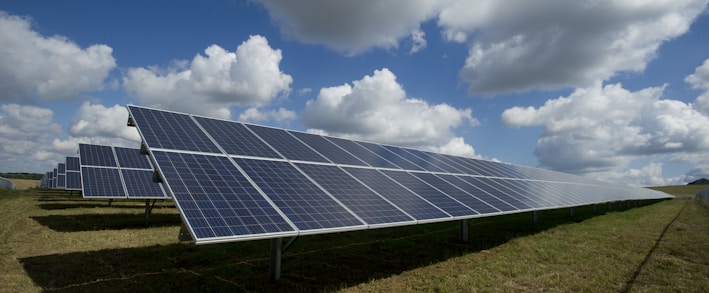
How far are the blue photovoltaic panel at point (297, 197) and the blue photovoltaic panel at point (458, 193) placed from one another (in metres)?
6.02

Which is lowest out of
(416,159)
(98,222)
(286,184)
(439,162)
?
(98,222)

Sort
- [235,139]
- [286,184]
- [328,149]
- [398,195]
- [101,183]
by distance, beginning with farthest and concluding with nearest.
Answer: [101,183]
[328,149]
[235,139]
[398,195]
[286,184]

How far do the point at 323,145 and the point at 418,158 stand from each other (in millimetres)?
6430

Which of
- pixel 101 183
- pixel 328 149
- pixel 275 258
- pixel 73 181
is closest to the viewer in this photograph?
pixel 275 258

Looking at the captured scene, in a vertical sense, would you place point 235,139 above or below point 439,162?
above

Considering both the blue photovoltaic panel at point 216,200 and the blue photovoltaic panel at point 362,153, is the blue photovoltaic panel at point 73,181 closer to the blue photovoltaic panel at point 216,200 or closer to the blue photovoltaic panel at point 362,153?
the blue photovoltaic panel at point 362,153

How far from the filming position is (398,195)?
1216 cm

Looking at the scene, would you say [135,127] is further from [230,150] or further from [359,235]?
[359,235]

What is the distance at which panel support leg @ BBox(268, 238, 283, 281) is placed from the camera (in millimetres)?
9453

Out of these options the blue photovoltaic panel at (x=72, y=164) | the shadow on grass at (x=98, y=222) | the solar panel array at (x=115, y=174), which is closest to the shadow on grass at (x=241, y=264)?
the solar panel array at (x=115, y=174)

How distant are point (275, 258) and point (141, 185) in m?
17.0

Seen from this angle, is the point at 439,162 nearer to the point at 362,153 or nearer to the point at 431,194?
the point at 362,153

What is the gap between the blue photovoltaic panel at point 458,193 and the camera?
44.6 feet

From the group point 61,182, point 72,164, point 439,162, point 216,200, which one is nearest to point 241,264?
point 216,200
